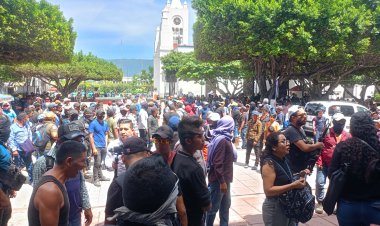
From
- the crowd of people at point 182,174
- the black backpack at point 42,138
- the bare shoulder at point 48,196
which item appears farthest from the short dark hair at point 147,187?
the black backpack at point 42,138

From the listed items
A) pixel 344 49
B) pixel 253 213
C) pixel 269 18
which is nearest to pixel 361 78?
pixel 344 49

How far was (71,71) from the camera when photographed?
39719 mm

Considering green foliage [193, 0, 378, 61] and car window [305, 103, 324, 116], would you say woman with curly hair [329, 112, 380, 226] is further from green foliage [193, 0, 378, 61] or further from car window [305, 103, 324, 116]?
green foliage [193, 0, 378, 61]

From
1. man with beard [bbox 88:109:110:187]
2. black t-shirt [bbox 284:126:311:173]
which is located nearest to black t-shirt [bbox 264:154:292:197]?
black t-shirt [bbox 284:126:311:173]

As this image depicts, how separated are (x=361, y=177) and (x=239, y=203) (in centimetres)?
347

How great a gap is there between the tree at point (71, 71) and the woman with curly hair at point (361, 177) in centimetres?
3233

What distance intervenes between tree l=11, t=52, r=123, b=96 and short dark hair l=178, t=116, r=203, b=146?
103ft

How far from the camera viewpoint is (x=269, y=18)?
650 inches

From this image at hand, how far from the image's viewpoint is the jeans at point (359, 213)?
2.98 metres

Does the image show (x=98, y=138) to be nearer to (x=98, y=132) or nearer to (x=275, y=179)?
(x=98, y=132)

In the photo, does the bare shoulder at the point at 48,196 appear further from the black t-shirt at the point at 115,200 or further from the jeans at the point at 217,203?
the jeans at the point at 217,203

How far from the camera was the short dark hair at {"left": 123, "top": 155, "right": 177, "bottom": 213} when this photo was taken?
1852 mm

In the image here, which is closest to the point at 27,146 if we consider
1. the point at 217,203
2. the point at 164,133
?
the point at 217,203

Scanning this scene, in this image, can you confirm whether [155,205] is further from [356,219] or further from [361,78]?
[361,78]
